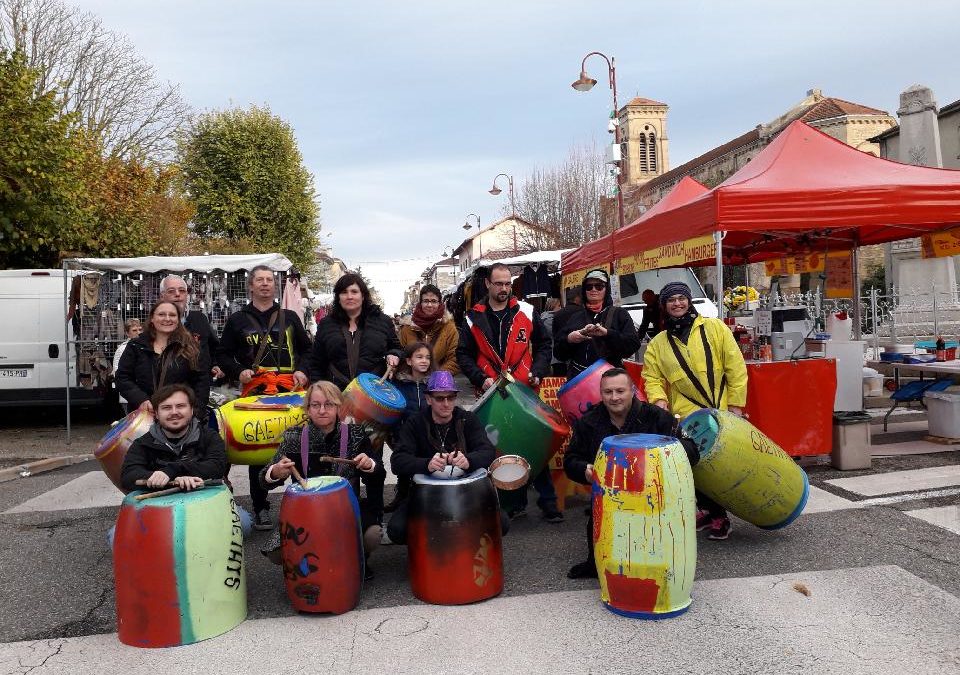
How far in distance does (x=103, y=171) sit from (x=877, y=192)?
14.5 meters

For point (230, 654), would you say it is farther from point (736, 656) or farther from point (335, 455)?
point (736, 656)

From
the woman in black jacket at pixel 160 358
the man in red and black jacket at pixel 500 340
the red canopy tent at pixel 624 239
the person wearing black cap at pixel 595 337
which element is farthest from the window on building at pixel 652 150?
the woman in black jacket at pixel 160 358

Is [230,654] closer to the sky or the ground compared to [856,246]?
closer to the ground

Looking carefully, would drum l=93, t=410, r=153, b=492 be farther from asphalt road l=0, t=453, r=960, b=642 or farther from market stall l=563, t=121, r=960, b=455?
market stall l=563, t=121, r=960, b=455

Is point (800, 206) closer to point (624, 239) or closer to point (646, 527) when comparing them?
point (624, 239)

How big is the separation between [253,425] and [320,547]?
123 centimetres

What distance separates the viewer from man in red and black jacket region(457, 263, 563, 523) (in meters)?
5.38

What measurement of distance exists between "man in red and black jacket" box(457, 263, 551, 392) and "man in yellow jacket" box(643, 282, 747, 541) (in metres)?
0.90

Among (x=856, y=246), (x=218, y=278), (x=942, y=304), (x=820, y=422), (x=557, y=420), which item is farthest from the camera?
(x=942, y=304)

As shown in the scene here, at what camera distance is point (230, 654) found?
3479mm

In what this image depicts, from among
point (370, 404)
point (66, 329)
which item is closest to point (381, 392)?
point (370, 404)

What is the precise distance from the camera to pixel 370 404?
4.56 metres

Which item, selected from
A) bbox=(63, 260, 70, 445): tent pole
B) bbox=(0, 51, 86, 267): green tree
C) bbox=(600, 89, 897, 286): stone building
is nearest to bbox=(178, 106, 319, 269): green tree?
bbox=(600, 89, 897, 286): stone building

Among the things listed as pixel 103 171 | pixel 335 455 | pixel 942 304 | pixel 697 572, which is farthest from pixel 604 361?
pixel 103 171
